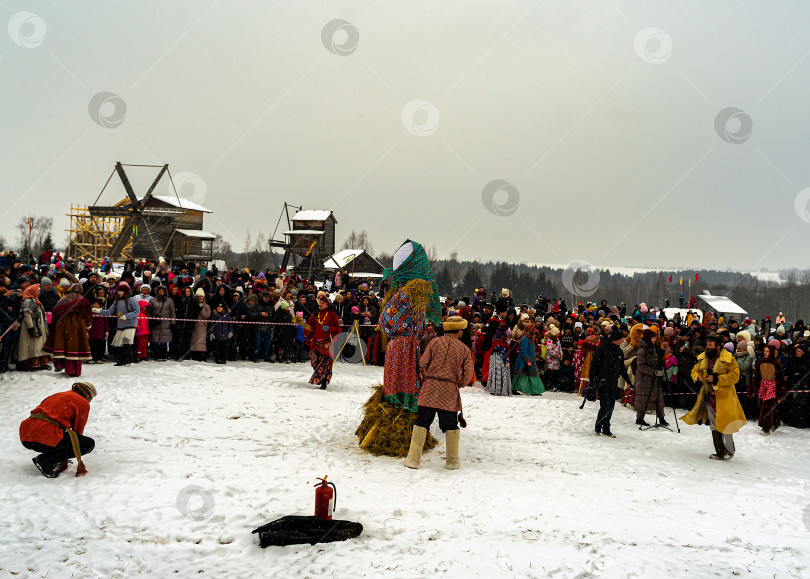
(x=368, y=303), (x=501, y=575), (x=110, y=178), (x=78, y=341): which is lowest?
(x=501, y=575)

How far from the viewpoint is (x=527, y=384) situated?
14.5 meters

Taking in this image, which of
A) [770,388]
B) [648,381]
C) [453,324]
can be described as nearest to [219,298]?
[453,324]

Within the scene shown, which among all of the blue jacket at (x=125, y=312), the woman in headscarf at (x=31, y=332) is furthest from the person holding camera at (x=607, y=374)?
the woman in headscarf at (x=31, y=332)

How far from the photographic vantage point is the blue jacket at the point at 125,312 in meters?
13.0

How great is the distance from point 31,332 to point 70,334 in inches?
27.2

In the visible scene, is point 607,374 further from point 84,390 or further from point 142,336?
point 142,336

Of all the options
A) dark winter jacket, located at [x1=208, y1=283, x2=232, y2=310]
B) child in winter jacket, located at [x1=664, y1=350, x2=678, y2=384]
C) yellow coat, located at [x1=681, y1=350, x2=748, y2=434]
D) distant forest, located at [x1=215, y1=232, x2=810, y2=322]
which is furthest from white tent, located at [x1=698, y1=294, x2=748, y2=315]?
dark winter jacket, located at [x1=208, y1=283, x2=232, y2=310]

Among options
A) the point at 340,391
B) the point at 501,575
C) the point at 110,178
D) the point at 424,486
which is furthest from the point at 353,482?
the point at 110,178

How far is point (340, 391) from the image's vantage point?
12562 millimetres

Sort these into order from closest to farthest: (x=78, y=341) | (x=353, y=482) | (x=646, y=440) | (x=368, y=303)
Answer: (x=353, y=482) < (x=646, y=440) < (x=78, y=341) < (x=368, y=303)

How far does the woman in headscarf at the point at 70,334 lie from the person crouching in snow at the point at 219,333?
3546mm

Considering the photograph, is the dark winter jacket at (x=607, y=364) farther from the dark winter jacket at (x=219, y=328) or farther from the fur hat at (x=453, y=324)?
the dark winter jacket at (x=219, y=328)

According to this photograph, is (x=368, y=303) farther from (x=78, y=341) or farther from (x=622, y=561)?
(x=622, y=561)

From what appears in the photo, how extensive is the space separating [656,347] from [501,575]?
25.6 ft
